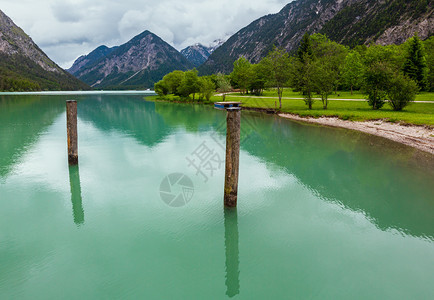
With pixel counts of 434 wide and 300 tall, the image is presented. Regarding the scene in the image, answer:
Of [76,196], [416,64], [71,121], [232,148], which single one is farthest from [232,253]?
[416,64]

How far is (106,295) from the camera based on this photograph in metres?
7.57

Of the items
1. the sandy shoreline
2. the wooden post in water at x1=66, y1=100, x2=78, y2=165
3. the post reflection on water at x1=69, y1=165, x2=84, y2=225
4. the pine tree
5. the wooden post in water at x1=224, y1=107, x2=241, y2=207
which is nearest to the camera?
the wooden post in water at x1=224, y1=107, x2=241, y2=207

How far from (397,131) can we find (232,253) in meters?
26.2

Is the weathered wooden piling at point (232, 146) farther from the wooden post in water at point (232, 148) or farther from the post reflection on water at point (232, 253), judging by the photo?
the post reflection on water at point (232, 253)

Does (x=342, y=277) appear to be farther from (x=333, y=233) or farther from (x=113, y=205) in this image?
(x=113, y=205)

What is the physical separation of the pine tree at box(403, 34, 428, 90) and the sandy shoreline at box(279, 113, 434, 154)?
1342 inches

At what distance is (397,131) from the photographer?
90.4 ft

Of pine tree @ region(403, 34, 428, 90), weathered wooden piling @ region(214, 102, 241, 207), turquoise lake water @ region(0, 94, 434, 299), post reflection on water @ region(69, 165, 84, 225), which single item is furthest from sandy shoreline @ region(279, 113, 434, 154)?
pine tree @ region(403, 34, 428, 90)

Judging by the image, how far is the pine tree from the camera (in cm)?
5648

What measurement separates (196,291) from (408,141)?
2556cm

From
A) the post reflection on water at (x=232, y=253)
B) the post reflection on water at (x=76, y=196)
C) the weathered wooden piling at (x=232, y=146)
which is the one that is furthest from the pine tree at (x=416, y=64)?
the post reflection on water at (x=76, y=196)

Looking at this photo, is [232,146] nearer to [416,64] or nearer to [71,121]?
[71,121]

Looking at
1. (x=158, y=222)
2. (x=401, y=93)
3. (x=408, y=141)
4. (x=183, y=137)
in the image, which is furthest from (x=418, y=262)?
(x=401, y=93)

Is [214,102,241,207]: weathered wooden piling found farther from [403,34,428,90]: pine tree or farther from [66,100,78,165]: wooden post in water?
[403,34,428,90]: pine tree
